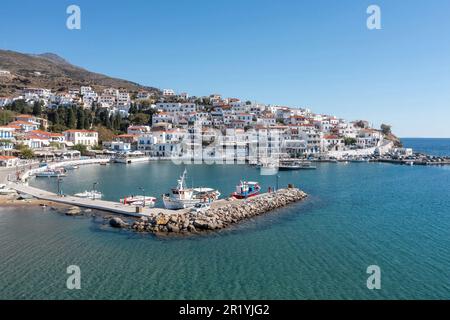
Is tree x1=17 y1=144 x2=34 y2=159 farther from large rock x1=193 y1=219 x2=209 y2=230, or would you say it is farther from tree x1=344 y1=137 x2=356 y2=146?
tree x1=344 y1=137 x2=356 y2=146

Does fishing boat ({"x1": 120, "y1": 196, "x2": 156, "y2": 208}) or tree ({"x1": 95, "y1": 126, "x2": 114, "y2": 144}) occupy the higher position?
tree ({"x1": 95, "y1": 126, "x2": 114, "y2": 144})

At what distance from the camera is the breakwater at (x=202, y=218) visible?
20.3 meters

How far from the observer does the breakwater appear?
66.7ft

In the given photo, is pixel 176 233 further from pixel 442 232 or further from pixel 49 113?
pixel 49 113

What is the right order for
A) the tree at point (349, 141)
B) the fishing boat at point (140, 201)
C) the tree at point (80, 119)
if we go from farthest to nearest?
the tree at point (349, 141) < the tree at point (80, 119) < the fishing boat at point (140, 201)

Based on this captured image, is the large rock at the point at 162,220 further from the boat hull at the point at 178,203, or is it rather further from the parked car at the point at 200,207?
the boat hull at the point at 178,203

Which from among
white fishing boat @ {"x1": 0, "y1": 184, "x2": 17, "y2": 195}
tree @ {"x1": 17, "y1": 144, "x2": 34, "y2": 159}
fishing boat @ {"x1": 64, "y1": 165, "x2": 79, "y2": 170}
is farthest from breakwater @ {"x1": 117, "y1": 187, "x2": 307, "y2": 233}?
tree @ {"x1": 17, "y1": 144, "x2": 34, "y2": 159}

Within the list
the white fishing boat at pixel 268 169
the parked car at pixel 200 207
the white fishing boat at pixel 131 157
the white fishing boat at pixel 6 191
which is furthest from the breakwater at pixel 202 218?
the white fishing boat at pixel 131 157

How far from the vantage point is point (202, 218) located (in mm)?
21500

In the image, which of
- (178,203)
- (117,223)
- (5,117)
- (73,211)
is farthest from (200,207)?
(5,117)

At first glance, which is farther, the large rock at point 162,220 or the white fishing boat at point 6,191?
the white fishing boat at point 6,191

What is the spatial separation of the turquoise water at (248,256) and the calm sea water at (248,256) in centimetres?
4

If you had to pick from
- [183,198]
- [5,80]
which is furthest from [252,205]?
[5,80]

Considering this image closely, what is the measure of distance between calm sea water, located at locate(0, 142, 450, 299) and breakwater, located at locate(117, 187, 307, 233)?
0.81 meters
